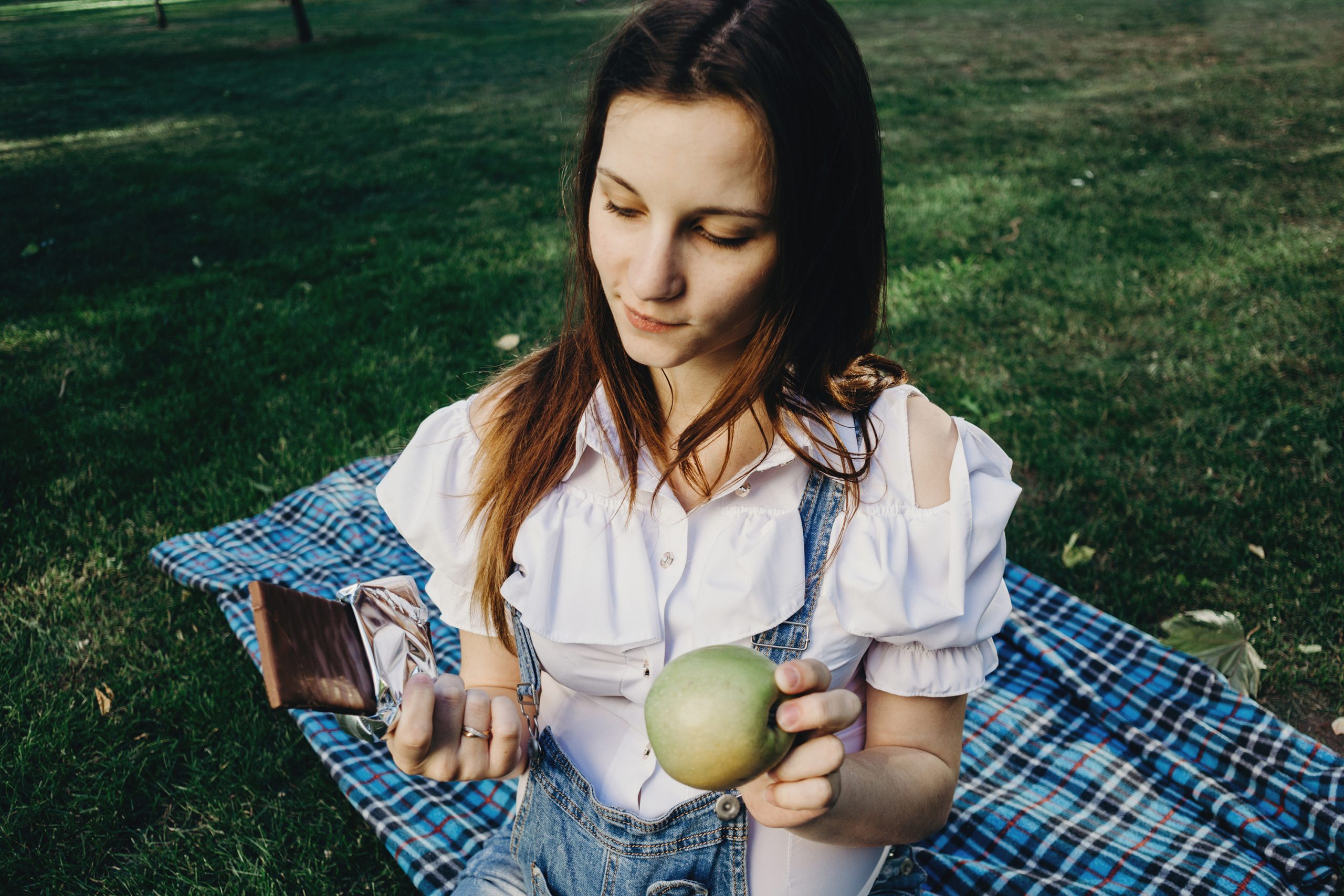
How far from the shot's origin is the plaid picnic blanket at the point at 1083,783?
2361mm

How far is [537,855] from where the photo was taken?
1.78 metres

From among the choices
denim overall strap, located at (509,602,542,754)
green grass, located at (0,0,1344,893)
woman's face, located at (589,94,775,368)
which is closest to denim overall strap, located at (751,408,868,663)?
woman's face, located at (589,94,775,368)

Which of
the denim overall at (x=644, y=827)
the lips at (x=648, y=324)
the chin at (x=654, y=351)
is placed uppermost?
the lips at (x=648, y=324)

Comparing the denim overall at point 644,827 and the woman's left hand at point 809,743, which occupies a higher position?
the woman's left hand at point 809,743

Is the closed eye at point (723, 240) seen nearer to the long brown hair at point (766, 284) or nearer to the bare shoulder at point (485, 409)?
the long brown hair at point (766, 284)

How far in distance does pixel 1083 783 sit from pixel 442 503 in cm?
217

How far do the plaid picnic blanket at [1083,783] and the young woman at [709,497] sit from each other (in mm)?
842

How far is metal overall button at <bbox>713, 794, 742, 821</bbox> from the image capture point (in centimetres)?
156

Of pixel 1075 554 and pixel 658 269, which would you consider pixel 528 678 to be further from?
pixel 1075 554

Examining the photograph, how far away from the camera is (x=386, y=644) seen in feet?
4.56

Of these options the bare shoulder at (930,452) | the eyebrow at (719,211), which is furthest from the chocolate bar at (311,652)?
the bare shoulder at (930,452)

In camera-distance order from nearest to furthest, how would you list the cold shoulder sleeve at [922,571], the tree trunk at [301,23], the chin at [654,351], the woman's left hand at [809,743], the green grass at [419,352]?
the woman's left hand at [809,743] → the chin at [654,351] → the cold shoulder sleeve at [922,571] → the green grass at [419,352] → the tree trunk at [301,23]

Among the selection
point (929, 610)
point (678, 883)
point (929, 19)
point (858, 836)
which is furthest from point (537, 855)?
point (929, 19)

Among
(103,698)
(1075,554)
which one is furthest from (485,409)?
(1075,554)
